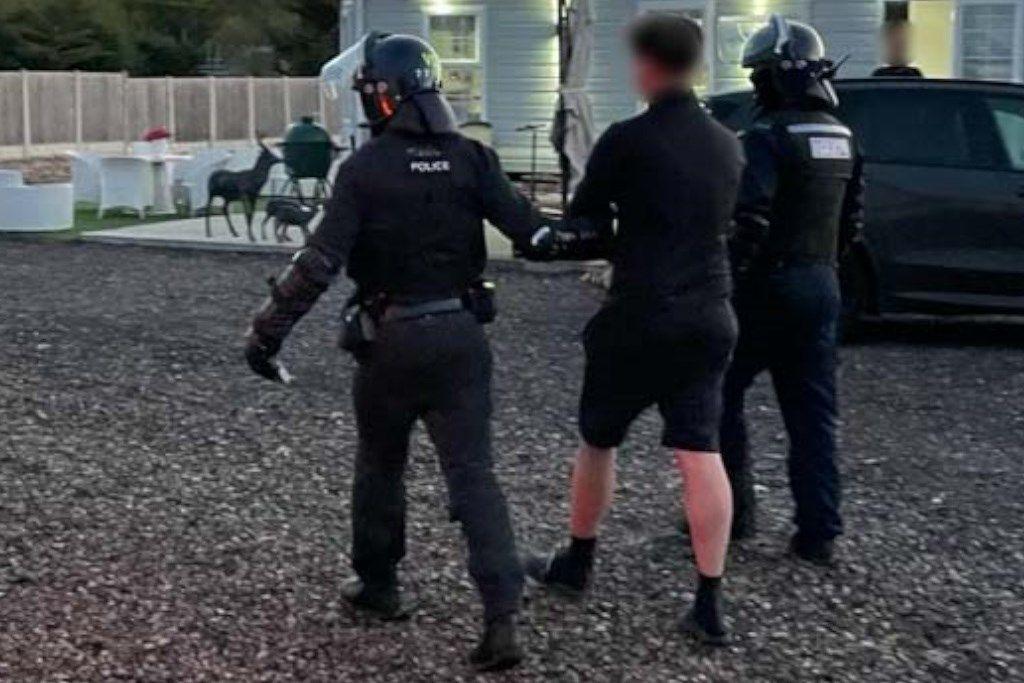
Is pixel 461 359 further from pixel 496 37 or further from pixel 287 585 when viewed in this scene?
pixel 496 37

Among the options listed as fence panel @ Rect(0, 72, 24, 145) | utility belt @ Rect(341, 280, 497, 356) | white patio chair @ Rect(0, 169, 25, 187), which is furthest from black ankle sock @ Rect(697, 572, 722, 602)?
fence panel @ Rect(0, 72, 24, 145)

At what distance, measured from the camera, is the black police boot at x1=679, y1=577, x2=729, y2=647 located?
17.6 feet

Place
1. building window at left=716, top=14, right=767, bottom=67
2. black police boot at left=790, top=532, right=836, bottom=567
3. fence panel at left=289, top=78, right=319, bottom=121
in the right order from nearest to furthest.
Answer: black police boot at left=790, top=532, right=836, bottom=567, building window at left=716, top=14, right=767, bottom=67, fence panel at left=289, top=78, right=319, bottom=121

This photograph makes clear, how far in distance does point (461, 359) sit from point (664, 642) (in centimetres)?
99

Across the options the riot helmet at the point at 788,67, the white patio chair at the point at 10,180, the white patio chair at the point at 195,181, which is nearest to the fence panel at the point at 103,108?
the white patio chair at the point at 195,181

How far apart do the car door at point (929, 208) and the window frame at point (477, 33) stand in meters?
11.4

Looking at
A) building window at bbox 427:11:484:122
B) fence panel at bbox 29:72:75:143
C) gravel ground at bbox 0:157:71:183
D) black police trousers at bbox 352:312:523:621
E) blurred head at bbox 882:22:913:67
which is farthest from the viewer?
fence panel at bbox 29:72:75:143

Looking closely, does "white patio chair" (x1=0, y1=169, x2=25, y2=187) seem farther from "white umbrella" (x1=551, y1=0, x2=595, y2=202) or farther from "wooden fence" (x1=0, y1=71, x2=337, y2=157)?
"wooden fence" (x1=0, y1=71, x2=337, y2=157)

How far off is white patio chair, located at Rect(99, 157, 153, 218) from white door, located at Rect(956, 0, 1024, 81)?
27.7 ft

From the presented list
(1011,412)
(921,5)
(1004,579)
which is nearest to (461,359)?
(1004,579)

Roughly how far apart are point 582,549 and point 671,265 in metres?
0.94

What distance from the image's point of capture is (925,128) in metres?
11.2

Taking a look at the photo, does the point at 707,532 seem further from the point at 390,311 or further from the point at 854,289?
the point at 854,289

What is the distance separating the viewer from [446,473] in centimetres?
528
